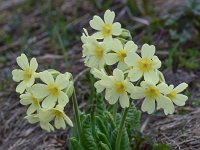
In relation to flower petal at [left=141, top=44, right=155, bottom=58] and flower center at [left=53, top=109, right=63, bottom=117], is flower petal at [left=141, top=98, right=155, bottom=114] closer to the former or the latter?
flower petal at [left=141, top=44, right=155, bottom=58]

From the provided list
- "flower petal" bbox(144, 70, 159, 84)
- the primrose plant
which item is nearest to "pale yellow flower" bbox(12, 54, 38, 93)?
the primrose plant

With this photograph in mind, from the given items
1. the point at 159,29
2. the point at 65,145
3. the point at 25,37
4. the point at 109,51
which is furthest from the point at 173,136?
the point at 25,37

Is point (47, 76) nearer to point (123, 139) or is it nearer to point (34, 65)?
point (34, 65)

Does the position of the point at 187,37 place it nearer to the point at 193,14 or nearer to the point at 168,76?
the point at 193,14

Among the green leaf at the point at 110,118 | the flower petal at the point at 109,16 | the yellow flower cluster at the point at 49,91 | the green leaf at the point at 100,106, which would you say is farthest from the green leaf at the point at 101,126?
the flower petal at the point at 109,16

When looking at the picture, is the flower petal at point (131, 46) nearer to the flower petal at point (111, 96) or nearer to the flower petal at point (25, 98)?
the flower petal at point (111, 96)
